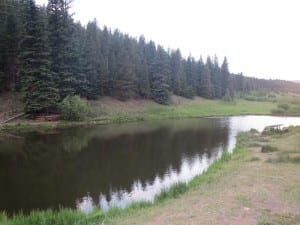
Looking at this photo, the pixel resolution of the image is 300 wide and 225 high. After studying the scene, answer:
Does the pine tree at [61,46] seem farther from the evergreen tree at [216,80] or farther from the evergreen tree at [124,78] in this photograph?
the evergreen tree at [216,80]

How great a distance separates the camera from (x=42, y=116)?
42438 millimetres

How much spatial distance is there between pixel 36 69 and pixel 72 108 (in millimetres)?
6539

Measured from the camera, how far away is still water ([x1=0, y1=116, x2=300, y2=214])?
15.5 m

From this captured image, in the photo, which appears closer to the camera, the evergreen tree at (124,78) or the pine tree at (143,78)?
the evergreen tree at (124,78)

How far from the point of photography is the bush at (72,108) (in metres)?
42.9

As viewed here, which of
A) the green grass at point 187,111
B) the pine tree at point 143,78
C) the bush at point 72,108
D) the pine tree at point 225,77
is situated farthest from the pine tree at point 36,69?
the pine tree at point 225,77

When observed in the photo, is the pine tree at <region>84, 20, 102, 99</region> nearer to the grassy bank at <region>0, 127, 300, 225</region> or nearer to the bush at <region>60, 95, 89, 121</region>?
the bush at <region>60, 95, 89, 121</region>

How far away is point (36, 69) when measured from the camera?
42.2 metres

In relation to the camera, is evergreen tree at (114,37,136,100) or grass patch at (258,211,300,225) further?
evergreen tree at (114,37,136,100)

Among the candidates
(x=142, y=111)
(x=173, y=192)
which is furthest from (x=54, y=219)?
(x=142, y=111)

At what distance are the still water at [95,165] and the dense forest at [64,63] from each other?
9509mm

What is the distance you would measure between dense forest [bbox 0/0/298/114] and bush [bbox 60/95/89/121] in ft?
4.97

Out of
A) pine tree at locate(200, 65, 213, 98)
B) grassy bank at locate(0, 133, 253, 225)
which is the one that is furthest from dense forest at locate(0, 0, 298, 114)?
grassy bank at locate(0, 133, 253, 225)

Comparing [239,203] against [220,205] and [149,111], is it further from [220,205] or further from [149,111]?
[149,111]
